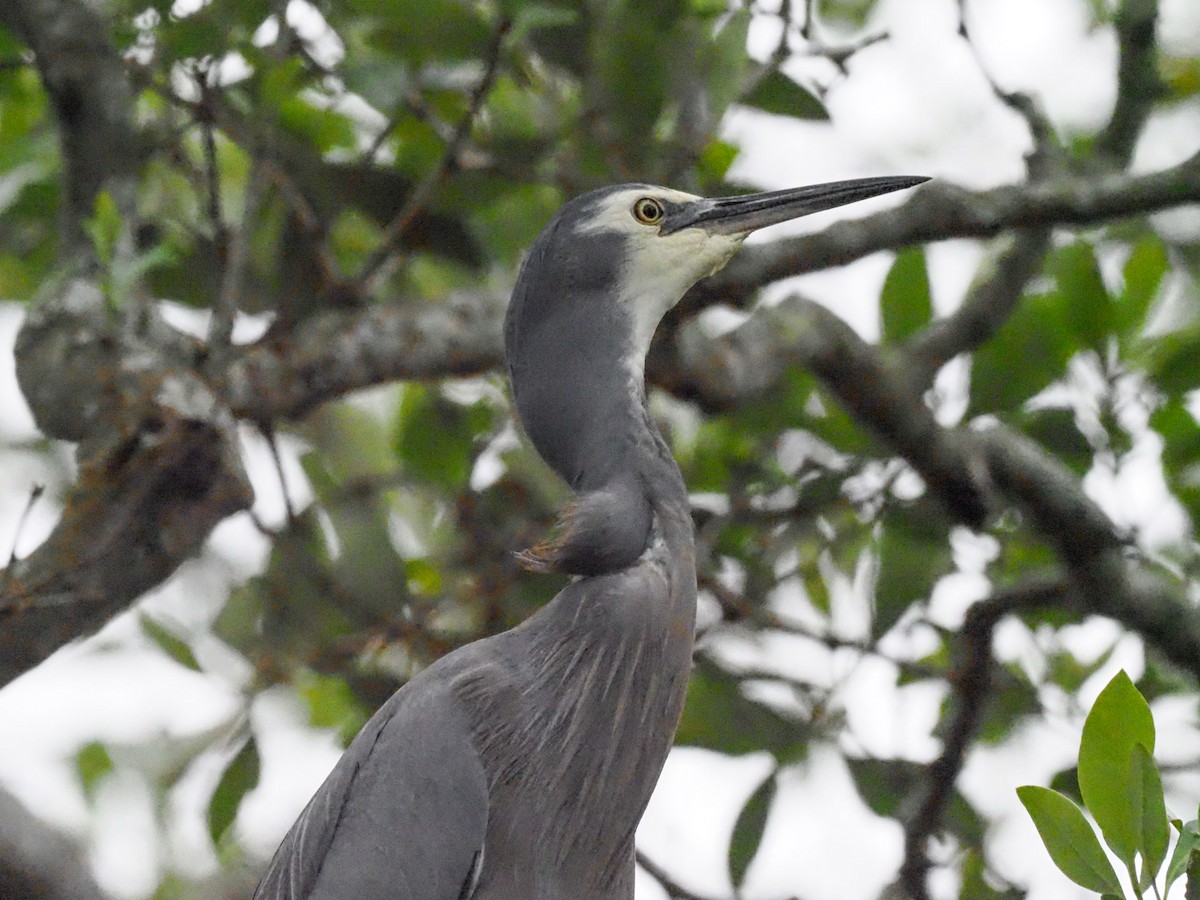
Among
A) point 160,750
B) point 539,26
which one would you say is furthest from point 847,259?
point 160,750

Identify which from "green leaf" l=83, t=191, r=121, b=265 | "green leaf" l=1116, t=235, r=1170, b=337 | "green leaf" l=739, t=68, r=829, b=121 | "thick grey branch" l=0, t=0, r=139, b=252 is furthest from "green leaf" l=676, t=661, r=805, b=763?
"thick grey branch" l=0, t=0, r=139, b=252

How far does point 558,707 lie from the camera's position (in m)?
2.17

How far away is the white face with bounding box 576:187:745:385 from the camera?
8.22 feet

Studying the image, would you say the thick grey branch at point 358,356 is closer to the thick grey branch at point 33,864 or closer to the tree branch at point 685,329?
the tree branch at point 685,329

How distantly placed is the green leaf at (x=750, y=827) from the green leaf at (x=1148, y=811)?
59.9 inches

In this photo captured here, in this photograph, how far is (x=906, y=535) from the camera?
10.5ft

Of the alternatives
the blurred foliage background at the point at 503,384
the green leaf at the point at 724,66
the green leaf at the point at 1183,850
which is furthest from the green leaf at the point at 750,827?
the green leaf at the point at 1183,850

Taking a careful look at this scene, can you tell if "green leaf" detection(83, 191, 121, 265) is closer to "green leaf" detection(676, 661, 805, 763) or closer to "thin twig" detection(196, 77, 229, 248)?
"thin twig" detection(196, 77, 229, 248)

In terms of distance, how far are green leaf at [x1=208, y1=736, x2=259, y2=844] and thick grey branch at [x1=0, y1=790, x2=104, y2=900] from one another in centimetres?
91

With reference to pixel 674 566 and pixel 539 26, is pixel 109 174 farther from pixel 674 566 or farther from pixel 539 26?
pixel 674 566

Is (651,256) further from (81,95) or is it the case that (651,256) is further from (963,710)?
(81,95)

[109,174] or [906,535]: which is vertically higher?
[109,174]

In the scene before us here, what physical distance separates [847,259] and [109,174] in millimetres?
1395

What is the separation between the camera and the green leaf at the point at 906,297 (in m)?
3.29
